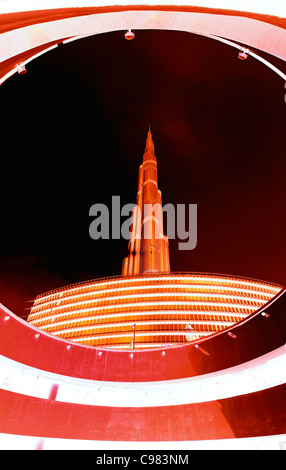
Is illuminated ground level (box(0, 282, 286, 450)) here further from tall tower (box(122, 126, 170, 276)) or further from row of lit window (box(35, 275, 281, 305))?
tall tower (box(122, 126, 170, 276))

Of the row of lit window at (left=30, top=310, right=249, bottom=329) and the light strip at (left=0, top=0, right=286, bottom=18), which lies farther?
the row of lit window at (left=30, top=310, right=249, bottom=329)

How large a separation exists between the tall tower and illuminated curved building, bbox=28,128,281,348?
4075cm

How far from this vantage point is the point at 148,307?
64.1 meters

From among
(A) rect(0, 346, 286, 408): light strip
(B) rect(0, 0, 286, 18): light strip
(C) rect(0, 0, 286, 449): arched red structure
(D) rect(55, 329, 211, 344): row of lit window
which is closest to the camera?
(B) rect(0, 0, 286, 18): light strip

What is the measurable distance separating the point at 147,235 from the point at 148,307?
6836 cm

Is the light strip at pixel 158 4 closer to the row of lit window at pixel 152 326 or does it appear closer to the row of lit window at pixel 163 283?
the row of lit window at pixel 152 326

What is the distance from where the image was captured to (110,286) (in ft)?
236

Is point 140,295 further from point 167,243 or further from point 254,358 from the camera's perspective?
point 167,243

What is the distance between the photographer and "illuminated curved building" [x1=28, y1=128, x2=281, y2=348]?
59.4 meters

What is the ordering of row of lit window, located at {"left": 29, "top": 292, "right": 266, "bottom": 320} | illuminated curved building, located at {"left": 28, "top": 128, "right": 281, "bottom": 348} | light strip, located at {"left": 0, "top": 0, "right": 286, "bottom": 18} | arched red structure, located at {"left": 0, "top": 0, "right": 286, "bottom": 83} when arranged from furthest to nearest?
row of lit window, located at {"left": 29, "top": 292, "right": 266, "bottom": 320}
illuminated curved building, located at {"left": 28, "top": 128, "right": 281, "bottom": 348}
arched red structure, located at {"left": 0, "top": 0, "right": 286, "bottom": 83}
light strip, located at {"left": 0, "top": 0, "right": 286, "bottom": 18}

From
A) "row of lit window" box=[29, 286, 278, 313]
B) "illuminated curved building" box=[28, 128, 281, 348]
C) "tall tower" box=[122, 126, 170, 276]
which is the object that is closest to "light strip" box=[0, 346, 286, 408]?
"illuminated curved building" box=[28, 128, 281, 348]

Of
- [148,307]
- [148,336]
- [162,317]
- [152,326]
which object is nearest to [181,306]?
[162,317]

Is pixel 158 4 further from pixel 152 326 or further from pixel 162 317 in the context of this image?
pixel 162 317

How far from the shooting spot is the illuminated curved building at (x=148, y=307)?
5944cm
